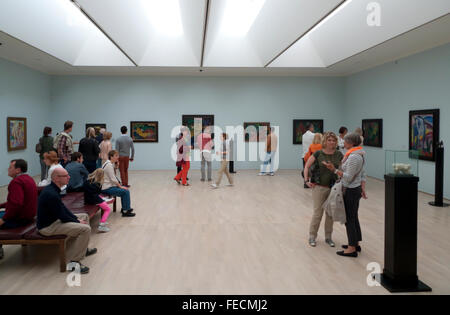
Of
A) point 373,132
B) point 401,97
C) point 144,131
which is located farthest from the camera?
point 144,131

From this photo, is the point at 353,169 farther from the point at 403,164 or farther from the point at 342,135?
the point at 342,135

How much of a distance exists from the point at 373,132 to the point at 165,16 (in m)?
10.2

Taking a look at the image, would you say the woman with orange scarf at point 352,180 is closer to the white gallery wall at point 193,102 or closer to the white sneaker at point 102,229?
the white sneaker at point 102,229

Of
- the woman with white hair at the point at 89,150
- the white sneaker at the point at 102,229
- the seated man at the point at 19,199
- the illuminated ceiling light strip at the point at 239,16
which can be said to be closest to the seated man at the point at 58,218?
the seated man at the point at 19,199

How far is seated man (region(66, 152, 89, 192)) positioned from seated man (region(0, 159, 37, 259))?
242 centimetres

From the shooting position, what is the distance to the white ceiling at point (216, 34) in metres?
9.65

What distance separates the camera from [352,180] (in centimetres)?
649

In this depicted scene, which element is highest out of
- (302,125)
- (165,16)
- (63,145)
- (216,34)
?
(165,16)

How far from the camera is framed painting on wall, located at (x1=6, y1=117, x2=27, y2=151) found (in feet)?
47.8

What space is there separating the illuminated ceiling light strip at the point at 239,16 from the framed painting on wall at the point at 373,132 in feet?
22.6

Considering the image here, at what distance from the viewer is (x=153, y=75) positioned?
19297mm

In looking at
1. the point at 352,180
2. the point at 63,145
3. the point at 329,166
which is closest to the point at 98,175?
the point at 63,145
